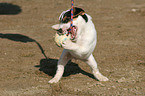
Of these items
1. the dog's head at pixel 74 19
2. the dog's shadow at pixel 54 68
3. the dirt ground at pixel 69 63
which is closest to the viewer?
the dog's head at pixel 74 19

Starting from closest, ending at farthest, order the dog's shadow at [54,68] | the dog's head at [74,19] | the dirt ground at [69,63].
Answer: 1. the dog's head at [74,19]
2. the dirt ground at [69,63]
3. the dog's shadow at [54,68]

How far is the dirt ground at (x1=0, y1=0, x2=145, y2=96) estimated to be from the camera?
13.9 ft

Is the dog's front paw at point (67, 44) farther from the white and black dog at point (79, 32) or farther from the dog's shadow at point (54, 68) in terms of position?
the dog's shadow at point (54, 68)

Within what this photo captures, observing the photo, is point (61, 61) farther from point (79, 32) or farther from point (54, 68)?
point (54, 68)

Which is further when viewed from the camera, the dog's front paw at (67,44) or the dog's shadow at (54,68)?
the dog's shadow at (54,68)

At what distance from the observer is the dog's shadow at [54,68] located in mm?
5100

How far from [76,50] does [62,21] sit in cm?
53

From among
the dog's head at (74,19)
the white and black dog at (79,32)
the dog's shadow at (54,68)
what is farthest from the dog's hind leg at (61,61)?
the dog's head at (74,19)

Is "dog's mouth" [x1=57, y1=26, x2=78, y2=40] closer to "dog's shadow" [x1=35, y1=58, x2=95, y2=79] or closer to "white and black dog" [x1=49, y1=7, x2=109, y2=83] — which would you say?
"white and black dog" [x1=49, y1=7, x2=109, y2=83]

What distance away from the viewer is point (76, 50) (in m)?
3.78

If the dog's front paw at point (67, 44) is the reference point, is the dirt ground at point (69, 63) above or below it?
below

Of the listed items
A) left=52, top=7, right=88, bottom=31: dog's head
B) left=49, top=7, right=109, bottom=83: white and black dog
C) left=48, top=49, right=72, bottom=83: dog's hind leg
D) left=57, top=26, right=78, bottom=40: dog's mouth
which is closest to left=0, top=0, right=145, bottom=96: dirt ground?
left=48, top=49, right=72, bottom=83: dog's hind leg

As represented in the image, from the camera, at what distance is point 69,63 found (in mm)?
5734

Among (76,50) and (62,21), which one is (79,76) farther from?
(62,21)
